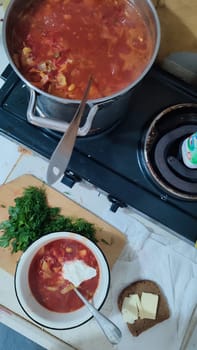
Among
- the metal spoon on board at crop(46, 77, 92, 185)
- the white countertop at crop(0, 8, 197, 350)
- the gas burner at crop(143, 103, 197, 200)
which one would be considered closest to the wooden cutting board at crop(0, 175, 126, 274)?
the white countertop at crop(0, 8, 197, 350)

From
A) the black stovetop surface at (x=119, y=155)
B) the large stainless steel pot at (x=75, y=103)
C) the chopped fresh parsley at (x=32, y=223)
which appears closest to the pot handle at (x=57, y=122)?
the large stainless steel pot at (x=75, y=103)

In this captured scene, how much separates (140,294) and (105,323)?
A: 0.10 metres

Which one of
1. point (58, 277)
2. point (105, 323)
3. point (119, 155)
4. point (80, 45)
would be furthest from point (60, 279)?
point (80, 45)

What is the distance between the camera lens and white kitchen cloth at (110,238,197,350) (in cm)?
88

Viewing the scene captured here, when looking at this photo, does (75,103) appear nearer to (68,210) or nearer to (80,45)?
(80,45)

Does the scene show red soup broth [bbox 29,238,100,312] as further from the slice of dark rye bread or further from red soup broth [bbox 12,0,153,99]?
red soup broth [bbox 12,0,153,99]

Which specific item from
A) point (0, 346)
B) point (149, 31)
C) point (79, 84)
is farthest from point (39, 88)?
point (0, 346)

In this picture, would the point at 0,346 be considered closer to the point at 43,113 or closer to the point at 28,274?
the point at 28,274

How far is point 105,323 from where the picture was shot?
815 millimetres

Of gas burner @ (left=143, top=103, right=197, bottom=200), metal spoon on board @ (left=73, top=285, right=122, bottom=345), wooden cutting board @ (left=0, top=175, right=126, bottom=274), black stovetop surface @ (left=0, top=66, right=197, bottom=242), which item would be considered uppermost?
gas burner @ (left=143, top=103, right=197, bottom=200)

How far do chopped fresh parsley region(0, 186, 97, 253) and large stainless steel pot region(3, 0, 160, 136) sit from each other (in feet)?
0.55

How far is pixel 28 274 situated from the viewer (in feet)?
2.77

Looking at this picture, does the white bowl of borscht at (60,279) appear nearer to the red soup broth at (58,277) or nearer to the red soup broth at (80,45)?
the red soup broth at (58,277)

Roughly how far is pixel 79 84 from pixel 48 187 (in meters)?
0.24
